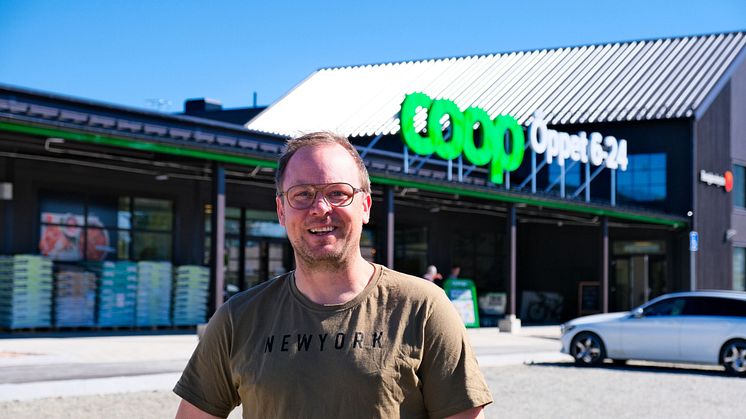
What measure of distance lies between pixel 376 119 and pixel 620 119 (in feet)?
30.0

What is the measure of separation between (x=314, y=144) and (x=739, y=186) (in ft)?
127

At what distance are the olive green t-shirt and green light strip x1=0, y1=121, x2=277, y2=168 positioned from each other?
1406 cm

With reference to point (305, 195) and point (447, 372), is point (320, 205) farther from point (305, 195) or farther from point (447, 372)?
point (447, 372)

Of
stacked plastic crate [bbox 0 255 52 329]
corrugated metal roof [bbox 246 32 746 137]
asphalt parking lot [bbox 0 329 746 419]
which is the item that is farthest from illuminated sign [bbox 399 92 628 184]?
stacked plastic crate [bbox 0 255 52 329]

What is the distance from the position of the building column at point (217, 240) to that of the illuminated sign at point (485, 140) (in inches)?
208

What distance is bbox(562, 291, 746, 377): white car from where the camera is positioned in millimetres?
18062

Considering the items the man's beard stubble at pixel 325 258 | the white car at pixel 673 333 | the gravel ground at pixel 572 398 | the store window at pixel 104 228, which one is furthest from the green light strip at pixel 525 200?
the man's beard stubble at pixel 325 258

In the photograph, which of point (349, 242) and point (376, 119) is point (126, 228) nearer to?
point (376, 119)

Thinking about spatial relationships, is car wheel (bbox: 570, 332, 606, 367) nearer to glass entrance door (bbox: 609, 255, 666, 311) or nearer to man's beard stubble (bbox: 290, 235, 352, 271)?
man's beard stubble (bbox: 290, 235, 352, 271)

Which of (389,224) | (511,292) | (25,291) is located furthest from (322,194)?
(511,292)

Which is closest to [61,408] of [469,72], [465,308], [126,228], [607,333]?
[607,333]

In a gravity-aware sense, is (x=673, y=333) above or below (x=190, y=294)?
below

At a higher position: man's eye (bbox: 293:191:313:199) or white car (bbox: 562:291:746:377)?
man's eye (bbox: 293:191:313:199)

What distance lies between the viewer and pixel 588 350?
19.1 metres
